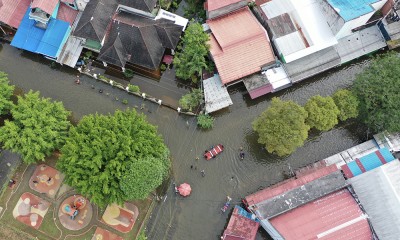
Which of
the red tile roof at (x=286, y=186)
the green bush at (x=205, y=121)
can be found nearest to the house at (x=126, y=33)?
the green bush at (x=205, y=121)

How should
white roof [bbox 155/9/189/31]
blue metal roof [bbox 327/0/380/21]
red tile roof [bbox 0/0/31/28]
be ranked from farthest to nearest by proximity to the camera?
white roof [bbox 155/9/189/31], red tile roof [bbox 0/0/31/28], blue metal roof [bbox 327/0/380/21]

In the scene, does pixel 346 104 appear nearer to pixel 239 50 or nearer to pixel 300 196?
pixel 300 196

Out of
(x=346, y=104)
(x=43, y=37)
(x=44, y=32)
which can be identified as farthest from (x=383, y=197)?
(x=44, y=32)

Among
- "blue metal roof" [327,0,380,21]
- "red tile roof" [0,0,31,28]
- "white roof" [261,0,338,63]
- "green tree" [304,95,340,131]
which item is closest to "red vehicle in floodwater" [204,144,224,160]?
"green tree" [304,95,340,131]

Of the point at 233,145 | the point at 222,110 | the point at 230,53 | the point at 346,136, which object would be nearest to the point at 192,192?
the point at 233,145

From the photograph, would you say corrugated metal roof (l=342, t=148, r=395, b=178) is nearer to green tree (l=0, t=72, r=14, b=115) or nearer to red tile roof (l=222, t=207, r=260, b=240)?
red tile roof (l=222, t=207, r=260, b=240)
